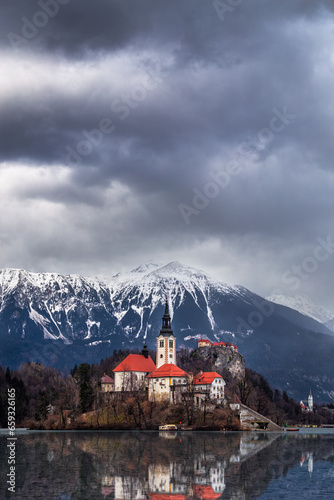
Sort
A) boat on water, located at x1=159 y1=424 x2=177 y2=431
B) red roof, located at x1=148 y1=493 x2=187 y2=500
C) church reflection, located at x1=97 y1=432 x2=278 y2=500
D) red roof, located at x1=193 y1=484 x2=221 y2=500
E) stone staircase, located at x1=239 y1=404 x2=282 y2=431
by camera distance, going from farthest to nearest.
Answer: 1. stone staircase, located at x1=239 y1=404 x2=282 y2=431
2. boat on water, located at x1=159 y1=424 x2=177 y2=431
3. church reflection, located at x1=97 y1=432 x2=278 y2=500
4. red roof, located at x1=148 y1=493 x2=187 y2=500
5. red roof, located at x1=193 y1=484 x2=221 y2=500

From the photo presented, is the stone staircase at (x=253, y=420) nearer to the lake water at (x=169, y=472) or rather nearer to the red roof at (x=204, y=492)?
the lake water at (x=169, y=472)

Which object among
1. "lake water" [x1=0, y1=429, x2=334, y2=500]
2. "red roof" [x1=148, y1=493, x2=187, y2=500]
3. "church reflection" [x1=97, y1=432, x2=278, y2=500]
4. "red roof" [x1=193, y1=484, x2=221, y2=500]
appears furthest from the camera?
"lake water" [x1=0, y1=429, x2=334, y2=500]

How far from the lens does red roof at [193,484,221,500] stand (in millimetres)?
59375

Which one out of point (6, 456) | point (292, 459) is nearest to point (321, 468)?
point (292, 459)

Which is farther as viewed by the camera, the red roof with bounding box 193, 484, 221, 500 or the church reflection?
the church reflection

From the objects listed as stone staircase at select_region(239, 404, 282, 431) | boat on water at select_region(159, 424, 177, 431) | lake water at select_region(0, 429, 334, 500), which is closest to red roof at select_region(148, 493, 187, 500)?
lake water at select_region(0, 429, 334, 500)

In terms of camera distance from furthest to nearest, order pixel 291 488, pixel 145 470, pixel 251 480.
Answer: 1. pixel 145 470
2. pixel 251 480
3. pixel 291 488

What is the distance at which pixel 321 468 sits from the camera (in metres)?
84.8

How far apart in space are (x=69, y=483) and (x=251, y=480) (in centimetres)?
1902

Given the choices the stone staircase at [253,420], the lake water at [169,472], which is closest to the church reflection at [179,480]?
the lake water at [169,472]

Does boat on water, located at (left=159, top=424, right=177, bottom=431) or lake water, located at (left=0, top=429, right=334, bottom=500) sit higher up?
lake water, located at (left=0, top=429, right=334, bottom=500)

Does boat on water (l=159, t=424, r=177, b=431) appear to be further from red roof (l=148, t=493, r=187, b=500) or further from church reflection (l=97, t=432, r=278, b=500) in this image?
red roof (l=148, t=493, r=187, b=500)

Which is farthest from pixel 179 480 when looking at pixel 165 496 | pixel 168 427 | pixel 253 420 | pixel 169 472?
pixel 253 420

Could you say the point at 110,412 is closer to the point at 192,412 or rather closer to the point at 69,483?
the point at 192,412
